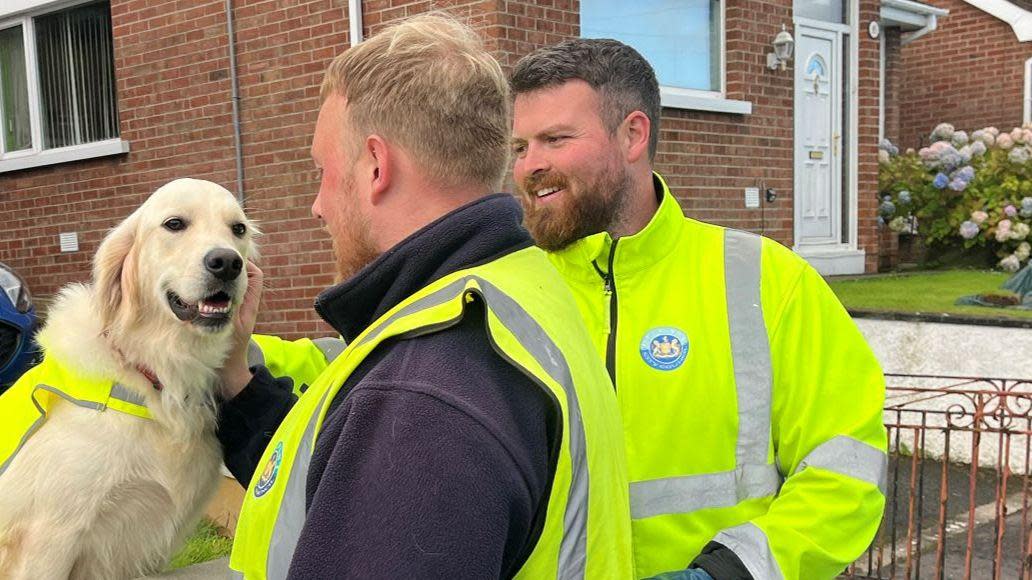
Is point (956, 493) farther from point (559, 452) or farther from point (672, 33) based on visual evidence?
point (559, 452)

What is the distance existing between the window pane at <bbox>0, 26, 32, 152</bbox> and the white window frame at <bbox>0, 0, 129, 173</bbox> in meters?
0.10

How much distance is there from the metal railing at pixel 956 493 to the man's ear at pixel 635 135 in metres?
2.33

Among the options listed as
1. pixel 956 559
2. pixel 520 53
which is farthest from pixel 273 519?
pixel 520 53

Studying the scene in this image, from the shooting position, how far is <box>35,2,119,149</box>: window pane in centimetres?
916

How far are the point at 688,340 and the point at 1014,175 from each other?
10.6 m

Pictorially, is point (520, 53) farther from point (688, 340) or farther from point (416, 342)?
point (416, 342)

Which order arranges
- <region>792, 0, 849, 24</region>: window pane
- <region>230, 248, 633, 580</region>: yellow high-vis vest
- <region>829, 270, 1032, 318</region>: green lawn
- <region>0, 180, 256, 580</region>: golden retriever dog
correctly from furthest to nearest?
<region>792, 0, 849, 24</region>: window pane < <region>829, 270, 1032, 318</region>: green lawn < <region>0, 180, 256, 580</region>: golden retriever dog < <region>230, 248, 633, 580</region>: yellow high-vis vest

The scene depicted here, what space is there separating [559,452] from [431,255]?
1.06ft

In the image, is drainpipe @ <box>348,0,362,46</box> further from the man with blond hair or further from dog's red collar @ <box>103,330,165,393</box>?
the man with blond hair

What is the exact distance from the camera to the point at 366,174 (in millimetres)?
1383

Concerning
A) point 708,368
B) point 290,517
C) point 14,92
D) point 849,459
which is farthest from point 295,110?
point 290,517

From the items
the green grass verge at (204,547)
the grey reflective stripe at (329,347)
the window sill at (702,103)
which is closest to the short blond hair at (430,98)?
the grey reflective stripe at (329,347)

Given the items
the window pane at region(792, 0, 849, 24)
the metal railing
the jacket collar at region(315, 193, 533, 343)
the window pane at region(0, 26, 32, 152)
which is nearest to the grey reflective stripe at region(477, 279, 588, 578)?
the jacket collar at region(315, 193, 533, 343)

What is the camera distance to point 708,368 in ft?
6.94
